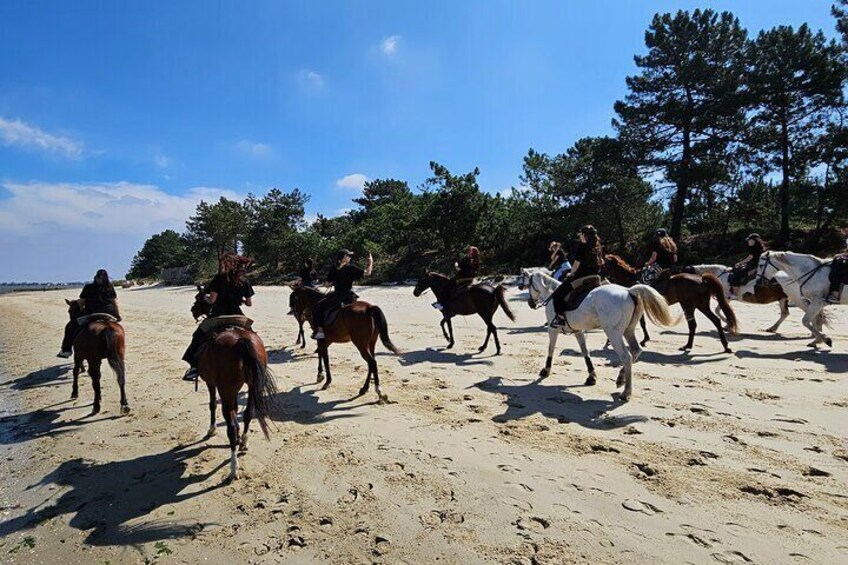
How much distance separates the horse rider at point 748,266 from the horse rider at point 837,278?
1.96 metres

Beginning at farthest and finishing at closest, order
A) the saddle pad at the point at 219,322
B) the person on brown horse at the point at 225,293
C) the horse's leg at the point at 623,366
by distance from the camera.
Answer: the horse's leg at the point at 623,366 → the person on brown horse at the point at 225,293 → the saddle pad at the point at 219,322

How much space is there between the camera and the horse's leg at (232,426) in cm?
445

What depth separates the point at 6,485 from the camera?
15.4 feet

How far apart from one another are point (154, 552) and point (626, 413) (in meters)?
5.24

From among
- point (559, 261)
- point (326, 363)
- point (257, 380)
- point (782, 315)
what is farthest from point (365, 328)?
point (782, 315)

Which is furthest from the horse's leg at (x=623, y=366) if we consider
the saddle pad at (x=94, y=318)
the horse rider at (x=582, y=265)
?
the saddle pad at (x=94, y=318)

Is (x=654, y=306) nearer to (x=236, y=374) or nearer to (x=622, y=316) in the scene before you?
(x=622, y=316)

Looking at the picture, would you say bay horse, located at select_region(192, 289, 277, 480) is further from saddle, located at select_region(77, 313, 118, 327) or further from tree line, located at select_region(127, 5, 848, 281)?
tree line, located at select_region(127, 5, 848, 281)

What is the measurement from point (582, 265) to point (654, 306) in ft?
4.30

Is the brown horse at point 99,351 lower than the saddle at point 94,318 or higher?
lower

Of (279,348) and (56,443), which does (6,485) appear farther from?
(279,348)

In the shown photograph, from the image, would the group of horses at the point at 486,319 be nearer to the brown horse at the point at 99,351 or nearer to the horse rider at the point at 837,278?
the brown horse at the point at 99,351

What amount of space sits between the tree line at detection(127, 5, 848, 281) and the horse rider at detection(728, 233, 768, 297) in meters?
14.1

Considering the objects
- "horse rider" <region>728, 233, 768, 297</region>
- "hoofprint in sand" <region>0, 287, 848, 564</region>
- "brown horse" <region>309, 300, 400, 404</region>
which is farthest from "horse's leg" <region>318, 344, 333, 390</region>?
"horse rider" <region>728, 233, 768, 297</region>
